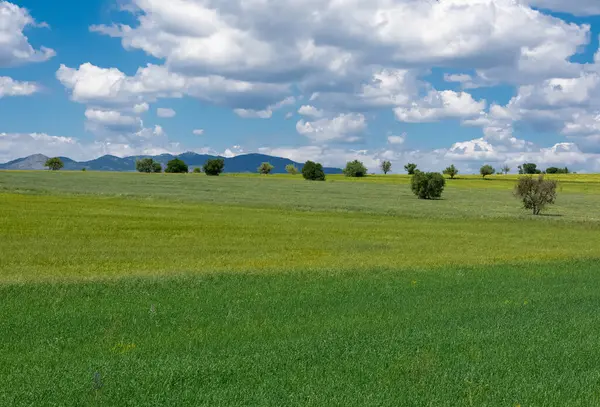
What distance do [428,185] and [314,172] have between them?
6316cm

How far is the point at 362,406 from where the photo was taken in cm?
777

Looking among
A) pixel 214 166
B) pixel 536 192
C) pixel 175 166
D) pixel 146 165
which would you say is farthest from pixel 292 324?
pixel 146 165

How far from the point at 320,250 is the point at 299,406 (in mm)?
20921

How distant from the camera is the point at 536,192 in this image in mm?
60281

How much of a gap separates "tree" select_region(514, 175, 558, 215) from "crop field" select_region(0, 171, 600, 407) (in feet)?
105

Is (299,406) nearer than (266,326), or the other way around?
(299,406)

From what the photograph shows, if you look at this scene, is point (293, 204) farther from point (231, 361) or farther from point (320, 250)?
point (231, 361)

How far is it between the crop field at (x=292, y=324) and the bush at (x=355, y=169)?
142833mm

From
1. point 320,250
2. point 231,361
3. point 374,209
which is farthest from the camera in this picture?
point 374,209

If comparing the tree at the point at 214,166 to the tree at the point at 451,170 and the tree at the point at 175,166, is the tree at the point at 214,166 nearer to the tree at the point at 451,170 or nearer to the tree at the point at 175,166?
the tree at the point at 175,166

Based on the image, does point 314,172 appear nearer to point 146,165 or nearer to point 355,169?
point 355,169

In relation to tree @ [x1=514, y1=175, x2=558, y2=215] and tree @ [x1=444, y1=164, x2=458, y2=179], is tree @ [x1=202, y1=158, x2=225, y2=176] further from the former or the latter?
tree @ [x1=514, y1=175, x2=558, y2=215]

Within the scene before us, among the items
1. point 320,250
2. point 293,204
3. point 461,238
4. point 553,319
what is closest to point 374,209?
point 293,204

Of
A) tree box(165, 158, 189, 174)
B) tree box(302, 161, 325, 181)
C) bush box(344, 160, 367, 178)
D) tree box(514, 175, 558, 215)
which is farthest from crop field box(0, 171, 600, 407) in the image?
tree box(165, 158, 189, 174)
